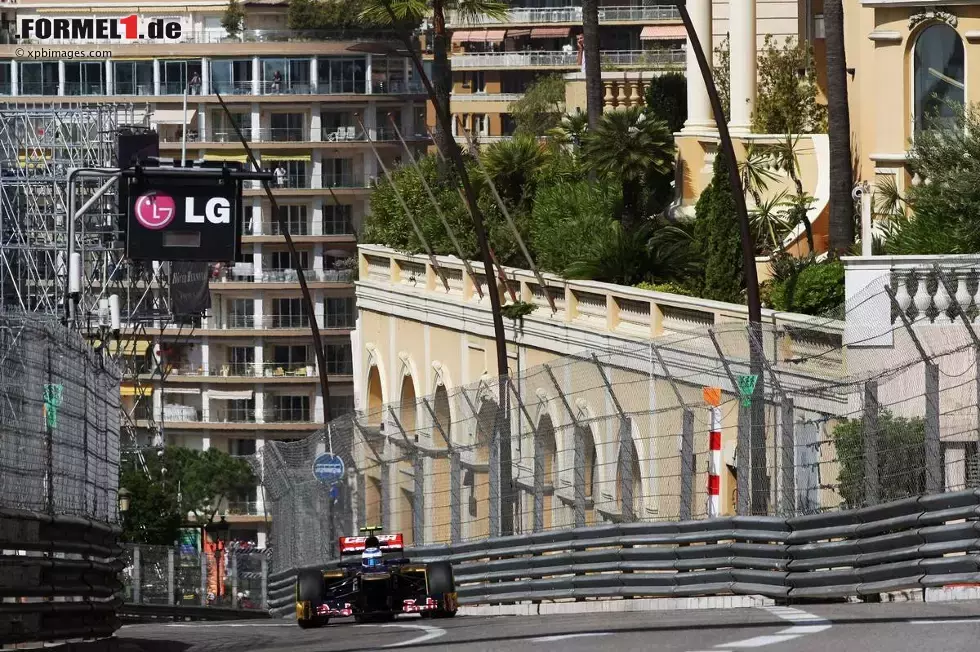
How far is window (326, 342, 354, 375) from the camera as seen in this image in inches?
4956

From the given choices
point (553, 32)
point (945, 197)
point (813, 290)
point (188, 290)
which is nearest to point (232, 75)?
point (553, 32)

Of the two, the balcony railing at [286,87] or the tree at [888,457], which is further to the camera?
the balcony railing at [286,87]

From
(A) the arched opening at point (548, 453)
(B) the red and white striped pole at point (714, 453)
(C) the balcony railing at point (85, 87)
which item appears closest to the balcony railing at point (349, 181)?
(C) the balcony railing at point (85, 87)

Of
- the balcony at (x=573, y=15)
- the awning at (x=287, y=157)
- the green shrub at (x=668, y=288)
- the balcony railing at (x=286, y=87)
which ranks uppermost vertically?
the balcony at (x=573, y=15)

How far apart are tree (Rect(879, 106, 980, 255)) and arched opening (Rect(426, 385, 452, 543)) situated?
23.0 ft

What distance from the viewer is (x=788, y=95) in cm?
4534

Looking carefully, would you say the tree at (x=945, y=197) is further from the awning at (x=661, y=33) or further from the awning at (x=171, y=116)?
the awning at (x=171, y=116)

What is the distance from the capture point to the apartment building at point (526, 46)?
12488 cm

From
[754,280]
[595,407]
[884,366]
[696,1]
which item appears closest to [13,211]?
[696,1]

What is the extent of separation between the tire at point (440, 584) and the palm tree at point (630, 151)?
67.3 ft

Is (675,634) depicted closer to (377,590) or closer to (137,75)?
(377,590)

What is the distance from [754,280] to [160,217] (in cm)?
1165

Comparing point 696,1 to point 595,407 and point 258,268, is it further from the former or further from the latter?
point 258,268

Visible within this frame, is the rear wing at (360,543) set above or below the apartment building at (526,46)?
below
